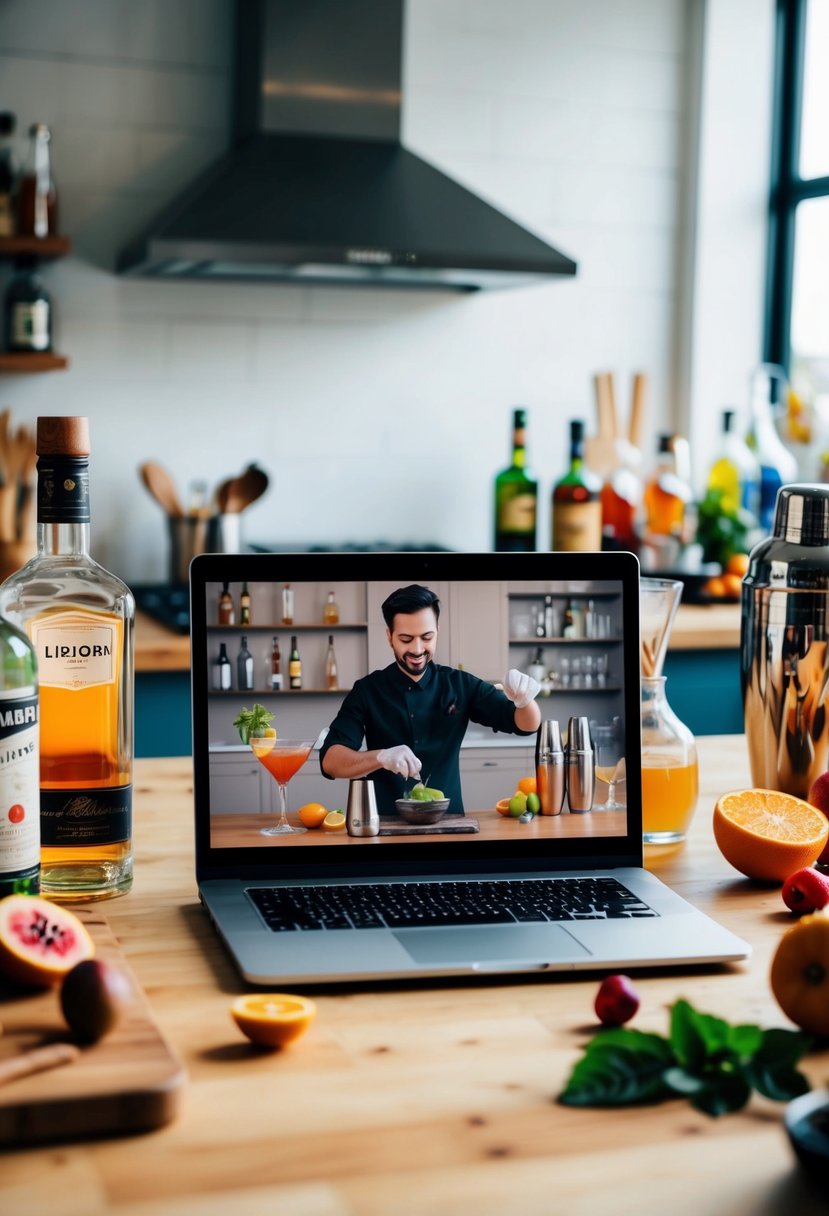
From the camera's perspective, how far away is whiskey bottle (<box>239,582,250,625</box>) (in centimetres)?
107

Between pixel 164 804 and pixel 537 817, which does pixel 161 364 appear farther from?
pixel 537 817

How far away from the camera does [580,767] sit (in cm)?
109

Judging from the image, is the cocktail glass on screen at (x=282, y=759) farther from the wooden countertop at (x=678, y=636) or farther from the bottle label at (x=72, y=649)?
the wooden countertop at (x=678, y=636)

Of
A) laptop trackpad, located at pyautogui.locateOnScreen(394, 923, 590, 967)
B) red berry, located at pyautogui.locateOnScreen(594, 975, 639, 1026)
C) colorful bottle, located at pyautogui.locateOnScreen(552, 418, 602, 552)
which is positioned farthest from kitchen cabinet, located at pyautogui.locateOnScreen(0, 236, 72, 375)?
red berry, located at pyautogui.locateOnScreen(594, 975, 639, 1026)

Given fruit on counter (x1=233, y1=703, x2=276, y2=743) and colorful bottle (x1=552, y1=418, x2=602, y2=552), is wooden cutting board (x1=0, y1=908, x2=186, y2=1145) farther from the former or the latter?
colorful bottle (x1=552, y1=418, x2=602, y2=552)

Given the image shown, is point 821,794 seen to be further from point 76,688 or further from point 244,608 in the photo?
point 76,688

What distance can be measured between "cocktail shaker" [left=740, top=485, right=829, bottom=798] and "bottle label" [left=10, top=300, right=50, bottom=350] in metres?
1.93

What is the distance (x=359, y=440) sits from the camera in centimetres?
320

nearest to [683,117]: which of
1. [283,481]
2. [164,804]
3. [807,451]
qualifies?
[807,451]

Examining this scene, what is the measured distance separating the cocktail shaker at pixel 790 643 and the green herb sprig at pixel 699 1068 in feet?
2.06

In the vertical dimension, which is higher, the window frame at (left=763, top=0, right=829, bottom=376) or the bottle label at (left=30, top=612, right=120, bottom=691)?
the window frame at (left=763, top=0, right=829, bottom=376)

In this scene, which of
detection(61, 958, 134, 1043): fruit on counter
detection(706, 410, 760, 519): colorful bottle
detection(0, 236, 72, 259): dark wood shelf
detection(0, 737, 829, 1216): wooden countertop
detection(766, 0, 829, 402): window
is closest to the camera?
detection(0, 737, 829, 1216): wooden countertop

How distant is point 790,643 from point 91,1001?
2.63 ft

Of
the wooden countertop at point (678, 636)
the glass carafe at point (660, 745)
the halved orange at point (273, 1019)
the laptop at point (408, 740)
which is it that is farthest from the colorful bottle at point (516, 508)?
the halved orange at point (273, 1019)
